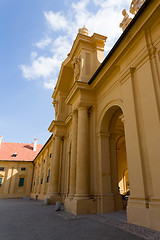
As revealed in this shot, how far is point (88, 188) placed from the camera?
962cm

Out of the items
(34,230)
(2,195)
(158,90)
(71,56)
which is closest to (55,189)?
(34,230)

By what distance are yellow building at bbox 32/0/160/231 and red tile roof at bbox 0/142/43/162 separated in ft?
79.1

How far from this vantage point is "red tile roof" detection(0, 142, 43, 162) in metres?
36.9

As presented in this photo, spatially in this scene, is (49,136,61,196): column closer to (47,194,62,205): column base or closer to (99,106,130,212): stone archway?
(47,194,62,205): column base

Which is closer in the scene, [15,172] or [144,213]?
[144,213]

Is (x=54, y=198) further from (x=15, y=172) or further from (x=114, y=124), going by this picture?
(x=15, y=172)

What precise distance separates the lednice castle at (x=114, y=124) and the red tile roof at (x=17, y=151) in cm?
2346

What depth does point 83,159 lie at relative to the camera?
32.5 ft

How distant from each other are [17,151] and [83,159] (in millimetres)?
33444

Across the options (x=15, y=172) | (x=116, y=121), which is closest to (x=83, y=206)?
(x=116, y=121)

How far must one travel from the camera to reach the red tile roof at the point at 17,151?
121 ft

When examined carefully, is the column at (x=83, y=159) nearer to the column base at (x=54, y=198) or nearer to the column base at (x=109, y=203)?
the column base at (x=109, y=203)

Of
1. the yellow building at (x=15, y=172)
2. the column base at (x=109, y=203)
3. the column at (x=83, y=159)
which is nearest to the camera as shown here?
the column base at (x=109, y=203)

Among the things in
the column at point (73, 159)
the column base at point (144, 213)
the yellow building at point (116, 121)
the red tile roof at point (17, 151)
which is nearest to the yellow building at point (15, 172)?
the red tile roof at point (17, 151)
